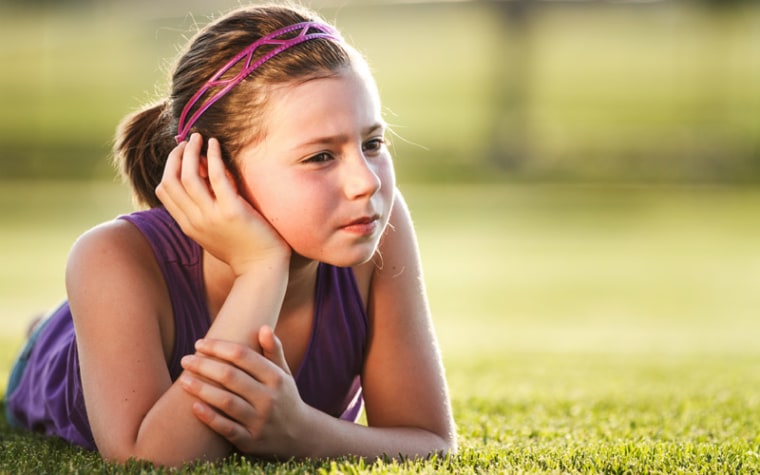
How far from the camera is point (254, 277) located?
2.49 m

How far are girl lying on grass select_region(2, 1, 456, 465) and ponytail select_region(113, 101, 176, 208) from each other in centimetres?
2

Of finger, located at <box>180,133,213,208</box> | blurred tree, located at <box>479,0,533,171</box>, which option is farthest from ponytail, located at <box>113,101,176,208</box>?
blurred tree, located at <box>479,0,533,171</box>

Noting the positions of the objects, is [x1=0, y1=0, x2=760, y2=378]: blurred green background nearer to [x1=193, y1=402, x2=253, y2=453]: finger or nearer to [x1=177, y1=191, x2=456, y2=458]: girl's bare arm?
[x1=177, y1=191, x2=456, y2=458]: girl's bare arm

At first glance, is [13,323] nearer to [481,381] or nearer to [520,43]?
[481,381]

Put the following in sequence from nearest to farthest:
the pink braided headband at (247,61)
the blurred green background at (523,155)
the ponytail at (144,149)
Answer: the pink braided headband at (247,61), the ponytail at (144,149), the blurred green background at (523,155)

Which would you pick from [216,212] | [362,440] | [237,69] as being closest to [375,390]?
[362,440]

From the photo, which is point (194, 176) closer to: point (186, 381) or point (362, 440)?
point (186, 381)

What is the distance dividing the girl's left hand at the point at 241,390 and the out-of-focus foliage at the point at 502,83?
76.0ft

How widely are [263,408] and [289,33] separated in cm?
97

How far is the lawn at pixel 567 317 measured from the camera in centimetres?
273

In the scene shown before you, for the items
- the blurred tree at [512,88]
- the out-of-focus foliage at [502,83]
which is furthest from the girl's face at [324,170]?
the blurred tree at [512,88]

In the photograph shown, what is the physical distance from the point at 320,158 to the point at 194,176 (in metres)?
0.34

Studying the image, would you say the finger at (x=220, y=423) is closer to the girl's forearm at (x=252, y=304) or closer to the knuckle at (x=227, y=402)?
the knuckle at (x=227, y=402)

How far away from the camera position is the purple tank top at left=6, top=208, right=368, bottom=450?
2.69 meters
